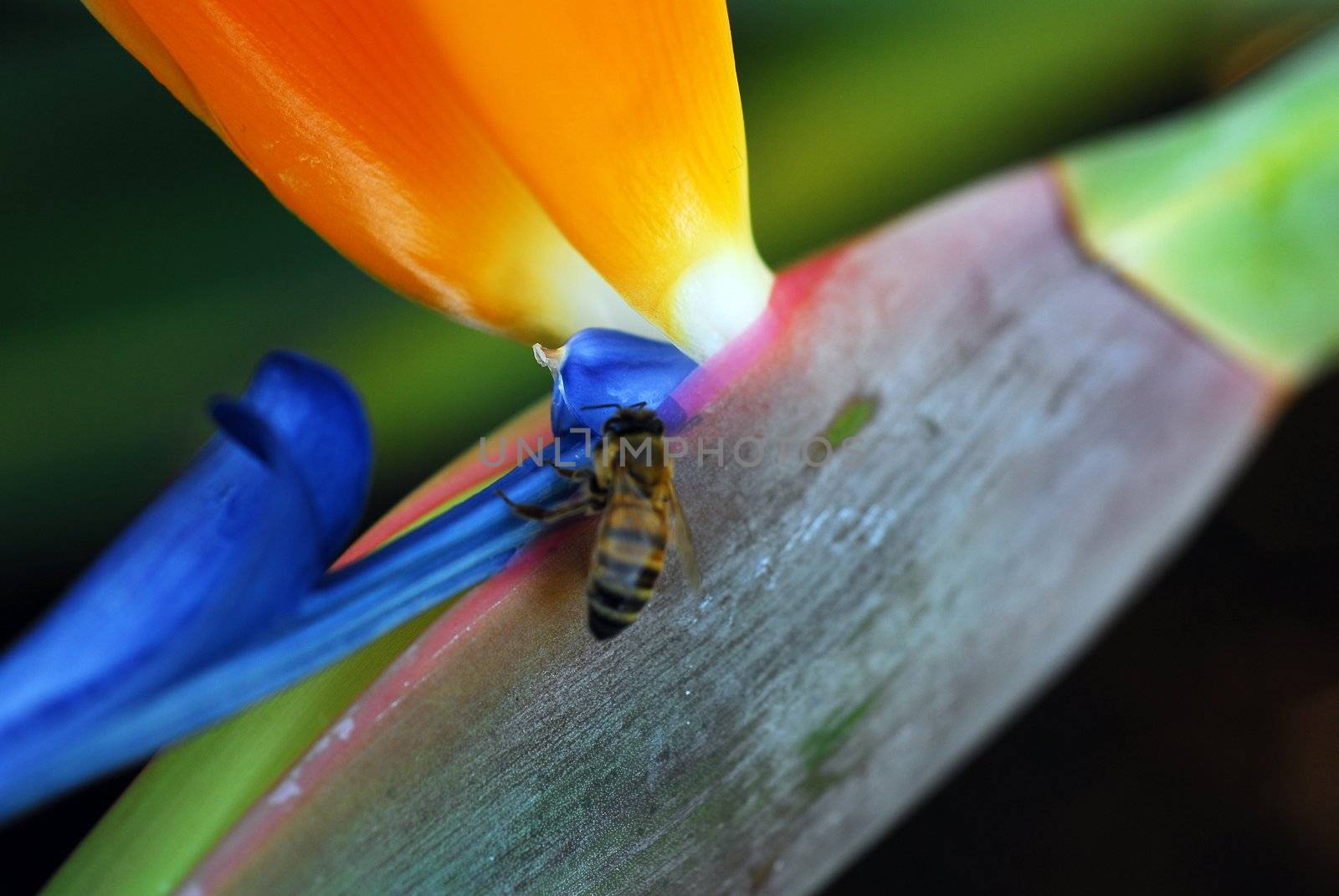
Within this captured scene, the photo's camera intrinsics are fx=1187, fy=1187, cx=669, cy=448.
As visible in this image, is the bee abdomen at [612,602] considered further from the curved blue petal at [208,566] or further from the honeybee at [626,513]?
the curved blue petal at [208,566]

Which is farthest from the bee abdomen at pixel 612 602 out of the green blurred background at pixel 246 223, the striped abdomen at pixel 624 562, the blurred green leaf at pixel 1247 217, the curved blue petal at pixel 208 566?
the green blurred background at pixel 246 223

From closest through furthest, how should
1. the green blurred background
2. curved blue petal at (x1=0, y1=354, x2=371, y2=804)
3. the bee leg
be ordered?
curved blue petal at (x1=0, y1=354, x2=371, y2=804) < the bee leg < the green blurred background

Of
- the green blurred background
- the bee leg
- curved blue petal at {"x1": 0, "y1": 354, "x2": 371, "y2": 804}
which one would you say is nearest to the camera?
curved blue petal at {"x1": 0, "y1": 354, "x2": 371, "y2": 804}

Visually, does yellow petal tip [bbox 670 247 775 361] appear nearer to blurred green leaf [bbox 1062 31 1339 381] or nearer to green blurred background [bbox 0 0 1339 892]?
blurred green leaf [bbox 1062 31 1339 381]

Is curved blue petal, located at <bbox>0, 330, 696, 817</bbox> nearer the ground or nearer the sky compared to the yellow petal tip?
nearer the sky

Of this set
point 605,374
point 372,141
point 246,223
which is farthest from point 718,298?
point 246,223

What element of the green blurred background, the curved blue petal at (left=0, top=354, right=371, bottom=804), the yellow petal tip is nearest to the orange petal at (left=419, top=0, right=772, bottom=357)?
the yellow petal tip

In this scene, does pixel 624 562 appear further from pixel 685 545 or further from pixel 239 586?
pixel 239 586

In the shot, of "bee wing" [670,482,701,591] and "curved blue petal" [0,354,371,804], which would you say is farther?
"bee wing" [670,482,701,591]
